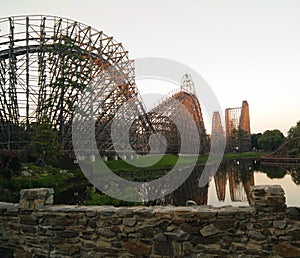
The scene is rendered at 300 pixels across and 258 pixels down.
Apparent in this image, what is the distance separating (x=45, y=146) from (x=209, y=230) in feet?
54.1

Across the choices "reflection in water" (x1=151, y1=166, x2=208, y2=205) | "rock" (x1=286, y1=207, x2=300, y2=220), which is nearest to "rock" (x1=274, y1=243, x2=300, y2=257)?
"rock" (x1=286, y1=207, x2=300, y2=220)

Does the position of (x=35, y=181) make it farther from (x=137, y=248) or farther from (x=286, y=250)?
(x=286, y=250)

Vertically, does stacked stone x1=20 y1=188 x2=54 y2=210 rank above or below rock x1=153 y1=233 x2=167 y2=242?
above

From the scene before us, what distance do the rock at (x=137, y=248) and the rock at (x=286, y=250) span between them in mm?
1849

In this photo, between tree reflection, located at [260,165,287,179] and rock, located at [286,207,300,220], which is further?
tree reflection, located at [260,165,287,179]

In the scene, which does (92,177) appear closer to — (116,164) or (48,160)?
(48,160)

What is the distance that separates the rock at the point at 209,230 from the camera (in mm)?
3848

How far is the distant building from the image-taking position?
63.3 metres

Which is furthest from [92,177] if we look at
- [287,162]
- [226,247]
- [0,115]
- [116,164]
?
[287,162]

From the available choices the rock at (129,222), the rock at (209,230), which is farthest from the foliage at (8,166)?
the rock at (209,230)

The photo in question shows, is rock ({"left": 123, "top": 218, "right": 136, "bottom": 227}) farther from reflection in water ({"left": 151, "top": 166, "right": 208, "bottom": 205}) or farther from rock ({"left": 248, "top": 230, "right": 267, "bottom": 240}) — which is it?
reflection in water ({"left": 151, "top": 166, "right": 208, "bottom": 205})

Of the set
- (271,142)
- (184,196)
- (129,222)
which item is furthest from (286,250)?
(271,142)

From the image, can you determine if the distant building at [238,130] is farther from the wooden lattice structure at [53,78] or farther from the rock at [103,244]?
the rock at [103,244]

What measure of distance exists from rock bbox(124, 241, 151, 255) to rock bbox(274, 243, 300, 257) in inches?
72.8
